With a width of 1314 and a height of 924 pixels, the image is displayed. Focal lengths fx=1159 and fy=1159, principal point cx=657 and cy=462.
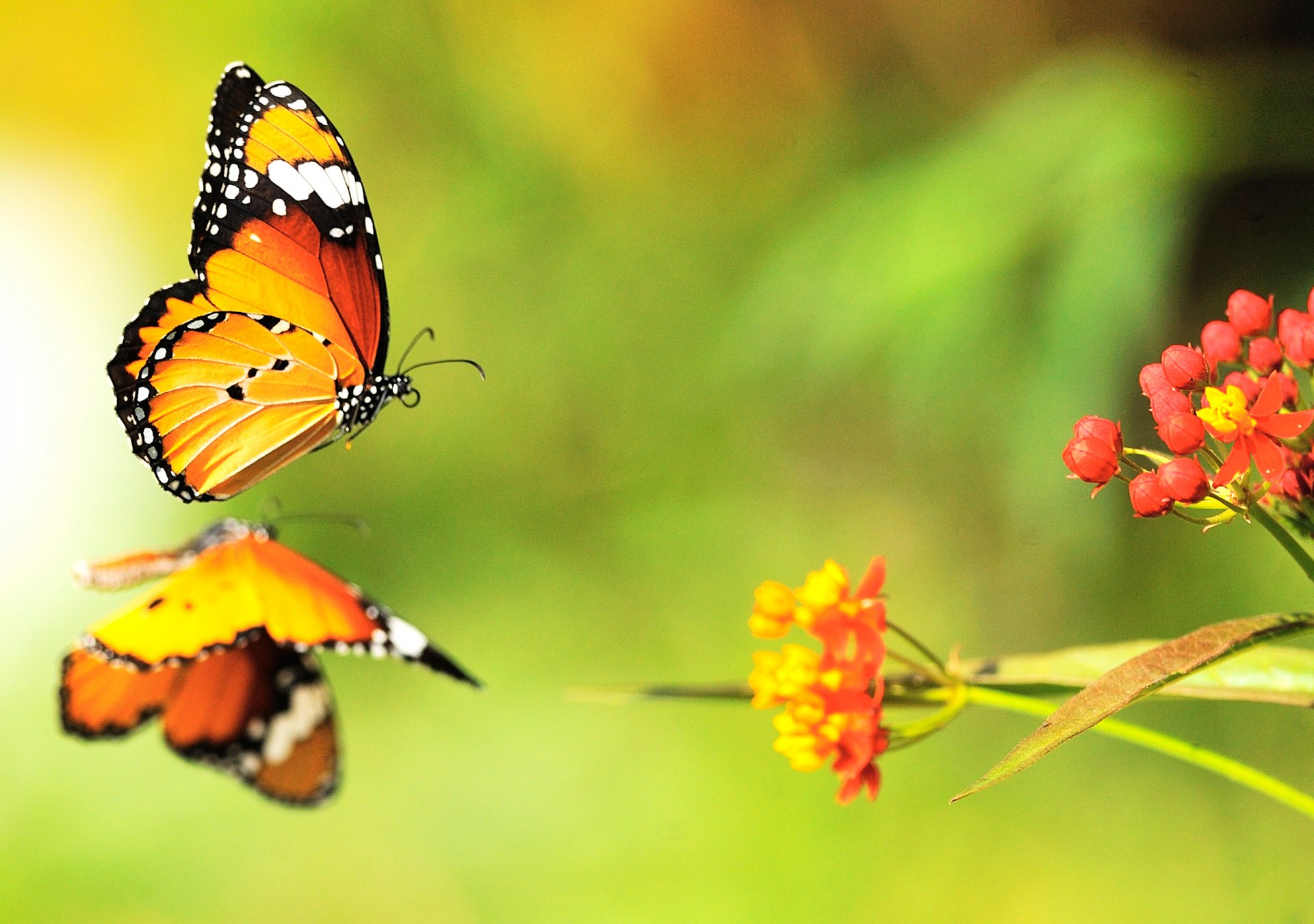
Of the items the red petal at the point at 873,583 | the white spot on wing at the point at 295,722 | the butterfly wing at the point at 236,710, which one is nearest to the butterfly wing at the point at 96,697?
the butterfly wing at the point at 236,710

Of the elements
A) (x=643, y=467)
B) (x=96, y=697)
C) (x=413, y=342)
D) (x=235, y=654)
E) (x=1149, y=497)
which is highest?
(x=643, y=467)

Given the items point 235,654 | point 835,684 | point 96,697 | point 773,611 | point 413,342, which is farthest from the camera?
point 413,342

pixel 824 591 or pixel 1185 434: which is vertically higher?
pixel 1185 434

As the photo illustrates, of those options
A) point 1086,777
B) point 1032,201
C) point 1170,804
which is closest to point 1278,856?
point 1170,804

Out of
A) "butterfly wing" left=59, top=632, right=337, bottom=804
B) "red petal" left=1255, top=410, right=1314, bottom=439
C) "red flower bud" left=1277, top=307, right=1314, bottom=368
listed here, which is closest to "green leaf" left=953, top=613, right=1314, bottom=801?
"red petal" left=1255, top=410, right=1314, bottom=439

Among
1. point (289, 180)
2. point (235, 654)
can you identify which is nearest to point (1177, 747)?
point (289, 180)

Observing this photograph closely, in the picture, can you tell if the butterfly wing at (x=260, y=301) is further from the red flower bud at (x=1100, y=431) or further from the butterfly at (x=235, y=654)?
the red flower bud at (x=1100, y=431)

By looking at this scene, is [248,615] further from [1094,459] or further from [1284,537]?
[1284,537]

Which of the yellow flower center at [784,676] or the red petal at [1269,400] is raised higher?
the red petal at [1269,400]
